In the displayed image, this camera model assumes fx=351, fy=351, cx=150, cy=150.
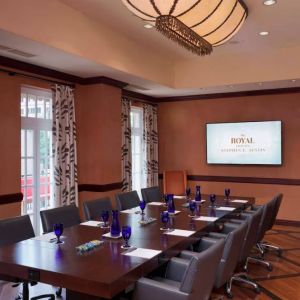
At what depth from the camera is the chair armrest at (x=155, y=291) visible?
91.0 inches

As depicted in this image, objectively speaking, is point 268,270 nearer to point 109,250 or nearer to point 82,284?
point 109,250

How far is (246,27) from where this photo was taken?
5.09 m

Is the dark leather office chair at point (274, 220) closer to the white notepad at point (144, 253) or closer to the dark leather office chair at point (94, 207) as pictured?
the dark leather office chair at point (94, 207)

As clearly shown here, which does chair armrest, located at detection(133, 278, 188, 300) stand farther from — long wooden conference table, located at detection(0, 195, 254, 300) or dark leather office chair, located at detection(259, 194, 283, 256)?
dark leather office chair, located at detection(259, 194, 283, 256)

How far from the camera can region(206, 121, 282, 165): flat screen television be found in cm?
722

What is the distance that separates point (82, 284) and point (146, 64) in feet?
15.1

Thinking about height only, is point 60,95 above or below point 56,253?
above

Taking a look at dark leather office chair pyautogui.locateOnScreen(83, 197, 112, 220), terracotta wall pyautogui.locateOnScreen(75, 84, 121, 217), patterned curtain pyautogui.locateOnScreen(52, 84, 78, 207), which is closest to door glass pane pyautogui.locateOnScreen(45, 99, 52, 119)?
patterned curtain pyautogui.locateOnScreen(52, 84, 78, 207)

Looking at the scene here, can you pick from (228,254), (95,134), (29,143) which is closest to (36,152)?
(29,143)

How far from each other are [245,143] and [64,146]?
3.89 metres

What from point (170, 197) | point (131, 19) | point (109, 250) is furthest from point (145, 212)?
point (131, 19)

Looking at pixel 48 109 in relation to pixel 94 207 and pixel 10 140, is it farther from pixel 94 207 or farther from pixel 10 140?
pixel 94 207

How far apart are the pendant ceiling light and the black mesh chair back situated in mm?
2235

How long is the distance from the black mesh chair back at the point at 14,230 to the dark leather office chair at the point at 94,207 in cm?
90
